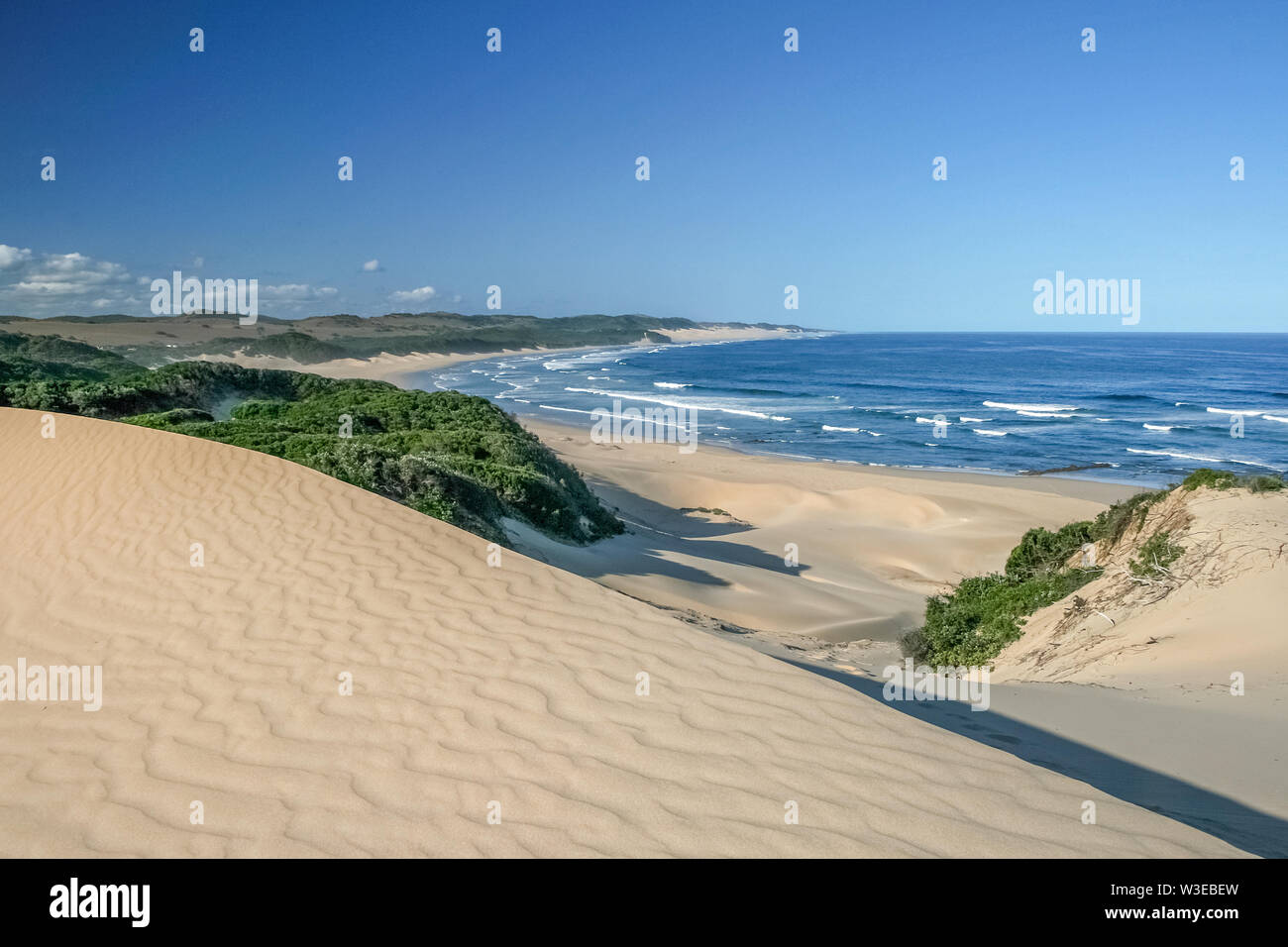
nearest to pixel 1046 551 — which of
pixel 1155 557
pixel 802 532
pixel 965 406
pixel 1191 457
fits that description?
pixel 1155 557

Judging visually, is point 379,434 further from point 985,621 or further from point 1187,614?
point 1187,614

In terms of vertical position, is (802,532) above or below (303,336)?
below

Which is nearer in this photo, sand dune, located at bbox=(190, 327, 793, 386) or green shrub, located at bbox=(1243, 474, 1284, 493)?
green shrub, located at bbox=(1243, 474, 1284, 493)

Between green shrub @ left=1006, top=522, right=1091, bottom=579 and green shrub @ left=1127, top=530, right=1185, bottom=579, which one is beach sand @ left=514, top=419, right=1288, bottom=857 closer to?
green shrub @ left=1127, top=530, right=1185, bottom=579

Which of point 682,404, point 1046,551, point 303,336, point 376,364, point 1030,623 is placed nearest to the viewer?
point 1030,623

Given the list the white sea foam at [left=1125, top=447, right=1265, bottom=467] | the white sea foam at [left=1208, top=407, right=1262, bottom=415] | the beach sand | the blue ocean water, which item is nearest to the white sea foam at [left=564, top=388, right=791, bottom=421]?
the blue ocean water

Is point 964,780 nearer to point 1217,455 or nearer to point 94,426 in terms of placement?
point 94,426
